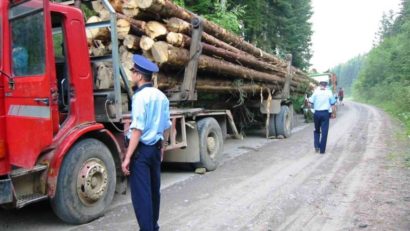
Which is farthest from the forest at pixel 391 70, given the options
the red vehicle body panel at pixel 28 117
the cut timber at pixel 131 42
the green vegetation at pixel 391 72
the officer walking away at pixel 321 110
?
the red vehicle body panel at pixel 28 117

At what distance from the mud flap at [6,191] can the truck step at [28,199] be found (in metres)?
0.15

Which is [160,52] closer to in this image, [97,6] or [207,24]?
[97,6]

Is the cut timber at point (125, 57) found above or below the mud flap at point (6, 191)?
above

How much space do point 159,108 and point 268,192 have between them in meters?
3.02

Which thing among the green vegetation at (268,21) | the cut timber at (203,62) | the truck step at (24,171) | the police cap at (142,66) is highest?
the green vegetation at (268,21)

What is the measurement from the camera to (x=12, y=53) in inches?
173

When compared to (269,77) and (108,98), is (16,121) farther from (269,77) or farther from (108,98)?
(269,77)

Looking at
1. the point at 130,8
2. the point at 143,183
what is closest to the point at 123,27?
the point at 130,8

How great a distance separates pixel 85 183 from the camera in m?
5.03

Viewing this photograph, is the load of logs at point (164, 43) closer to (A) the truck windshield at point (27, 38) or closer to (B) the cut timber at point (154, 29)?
(B) the cut timber at point (154, 29)

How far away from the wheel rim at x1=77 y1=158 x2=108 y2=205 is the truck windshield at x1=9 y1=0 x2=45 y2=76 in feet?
4.11

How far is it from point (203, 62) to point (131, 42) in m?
1.74

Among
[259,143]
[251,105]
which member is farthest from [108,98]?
[251,105]

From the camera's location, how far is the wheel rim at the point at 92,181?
16.4 feet
